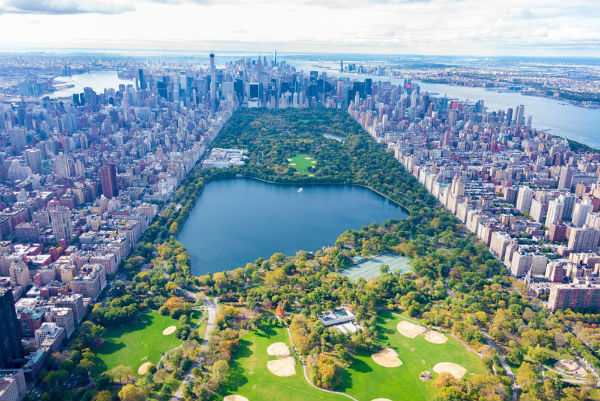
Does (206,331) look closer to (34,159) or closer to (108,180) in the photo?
(108,180)

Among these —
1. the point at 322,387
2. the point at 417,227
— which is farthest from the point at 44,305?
the point at 417,227

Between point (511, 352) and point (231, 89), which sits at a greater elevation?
point (231, 89)

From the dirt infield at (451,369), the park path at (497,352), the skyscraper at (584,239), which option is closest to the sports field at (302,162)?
the skyscraper at (584,239)

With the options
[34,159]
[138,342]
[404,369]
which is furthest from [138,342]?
[34,159]

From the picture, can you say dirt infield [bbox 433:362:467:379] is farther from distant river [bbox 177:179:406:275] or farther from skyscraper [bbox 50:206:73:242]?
skyscraper [bbox 50:206:73:242]

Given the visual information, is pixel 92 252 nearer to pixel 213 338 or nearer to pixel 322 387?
pixel 213 338

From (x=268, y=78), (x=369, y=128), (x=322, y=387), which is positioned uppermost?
(x=268, y=78)
